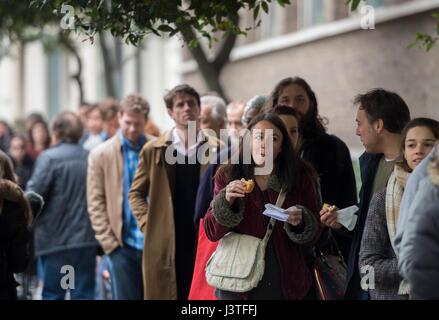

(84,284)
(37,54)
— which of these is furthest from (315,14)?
(37,54)

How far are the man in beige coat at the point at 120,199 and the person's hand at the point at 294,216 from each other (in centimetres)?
327

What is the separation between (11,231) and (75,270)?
11.4ft

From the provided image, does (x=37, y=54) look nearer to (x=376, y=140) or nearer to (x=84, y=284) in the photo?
(x=84, y=284)

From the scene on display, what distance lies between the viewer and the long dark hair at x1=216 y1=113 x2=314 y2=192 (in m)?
7.52

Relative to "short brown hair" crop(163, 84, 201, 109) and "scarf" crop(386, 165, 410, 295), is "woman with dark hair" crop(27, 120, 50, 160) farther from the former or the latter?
"scarf" crop(386, 165, 410, 295)

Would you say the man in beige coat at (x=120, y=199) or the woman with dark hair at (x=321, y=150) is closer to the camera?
the woman with dark hair at (x=321, y=150)

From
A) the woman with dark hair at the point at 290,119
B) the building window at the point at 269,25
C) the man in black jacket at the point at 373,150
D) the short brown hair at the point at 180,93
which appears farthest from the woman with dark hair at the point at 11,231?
the building window at the point at 269,25

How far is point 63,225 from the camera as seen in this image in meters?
11.7

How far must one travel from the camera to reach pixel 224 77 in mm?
27094

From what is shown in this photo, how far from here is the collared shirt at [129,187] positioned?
Result: 10.4 metres

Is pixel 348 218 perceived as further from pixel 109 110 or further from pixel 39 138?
pixel 39 138

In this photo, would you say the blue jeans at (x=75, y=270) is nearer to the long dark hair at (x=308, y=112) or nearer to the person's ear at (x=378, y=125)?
the long dark hair at (x=308, y=112)

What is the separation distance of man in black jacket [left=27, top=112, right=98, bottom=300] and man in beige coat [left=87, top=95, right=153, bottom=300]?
97 centimetres

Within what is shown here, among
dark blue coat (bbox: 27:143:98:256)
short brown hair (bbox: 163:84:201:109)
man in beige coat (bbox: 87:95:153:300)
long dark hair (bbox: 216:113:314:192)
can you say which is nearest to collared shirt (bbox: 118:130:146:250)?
man in beige coat (bbox: 87:95:153:300)
